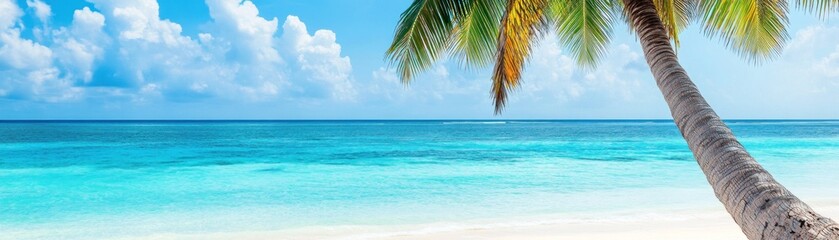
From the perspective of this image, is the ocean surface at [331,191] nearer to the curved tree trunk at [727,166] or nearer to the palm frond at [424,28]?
the palm frond at [424,28]

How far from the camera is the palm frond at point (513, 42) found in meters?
4.39

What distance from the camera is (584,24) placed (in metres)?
6.10

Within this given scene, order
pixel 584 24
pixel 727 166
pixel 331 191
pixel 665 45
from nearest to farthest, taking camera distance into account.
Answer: pixel 727 166 → pixel 665 45 → pixel 584 24 → pixel 331 191

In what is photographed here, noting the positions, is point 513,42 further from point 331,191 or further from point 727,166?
point 331,191

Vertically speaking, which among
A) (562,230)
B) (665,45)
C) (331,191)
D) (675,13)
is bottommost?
(331,191)

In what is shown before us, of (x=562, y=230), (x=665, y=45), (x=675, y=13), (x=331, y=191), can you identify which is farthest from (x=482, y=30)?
(x=331, y=191)

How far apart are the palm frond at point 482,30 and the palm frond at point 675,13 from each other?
126 cm

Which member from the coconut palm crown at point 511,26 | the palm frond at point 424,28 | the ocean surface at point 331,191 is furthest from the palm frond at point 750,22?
the ocean surface at point 331,191

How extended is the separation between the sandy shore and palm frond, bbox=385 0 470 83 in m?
2.78

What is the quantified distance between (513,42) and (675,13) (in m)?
2.53

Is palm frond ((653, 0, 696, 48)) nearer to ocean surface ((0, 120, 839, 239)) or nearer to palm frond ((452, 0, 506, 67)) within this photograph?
palm frond ((452, 0, 506, 67))

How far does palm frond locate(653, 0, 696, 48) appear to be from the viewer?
479 centimetres

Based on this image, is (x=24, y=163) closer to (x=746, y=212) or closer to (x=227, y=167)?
(x=227, y=167)

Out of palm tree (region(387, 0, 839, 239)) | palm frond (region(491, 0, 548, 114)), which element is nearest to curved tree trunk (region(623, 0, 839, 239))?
palm tree (region(387, 0, 839, 239))
